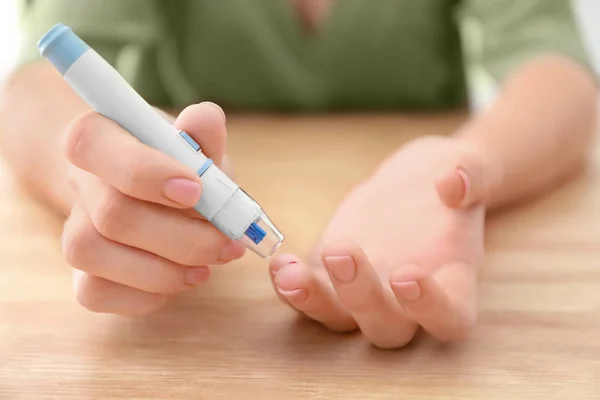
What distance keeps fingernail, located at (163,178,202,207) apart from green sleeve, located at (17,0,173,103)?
0.34m

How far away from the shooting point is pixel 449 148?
454mm

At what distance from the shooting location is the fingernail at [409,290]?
1.06 ft

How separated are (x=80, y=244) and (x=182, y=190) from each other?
0.07 metres

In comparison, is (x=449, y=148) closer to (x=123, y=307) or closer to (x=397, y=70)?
(x=123, y=307)

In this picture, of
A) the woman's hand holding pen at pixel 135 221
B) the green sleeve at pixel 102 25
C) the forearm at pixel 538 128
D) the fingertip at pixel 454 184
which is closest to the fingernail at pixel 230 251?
the woman's hand holding pen at pixel 135 221

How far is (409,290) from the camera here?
0.32 meters

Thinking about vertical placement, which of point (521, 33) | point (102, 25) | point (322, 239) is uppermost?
point (102, 25)

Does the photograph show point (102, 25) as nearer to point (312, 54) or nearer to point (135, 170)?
point (312, 54)

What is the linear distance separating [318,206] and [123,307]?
196mm

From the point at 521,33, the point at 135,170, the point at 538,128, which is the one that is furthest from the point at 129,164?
the point at 521,33

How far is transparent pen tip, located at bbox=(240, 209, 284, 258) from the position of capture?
1.13ft

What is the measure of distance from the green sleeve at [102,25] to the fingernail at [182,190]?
34cm

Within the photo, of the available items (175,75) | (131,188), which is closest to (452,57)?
(175,75)

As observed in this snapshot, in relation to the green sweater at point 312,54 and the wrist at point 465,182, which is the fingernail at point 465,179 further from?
the green sweater at point 312,54
